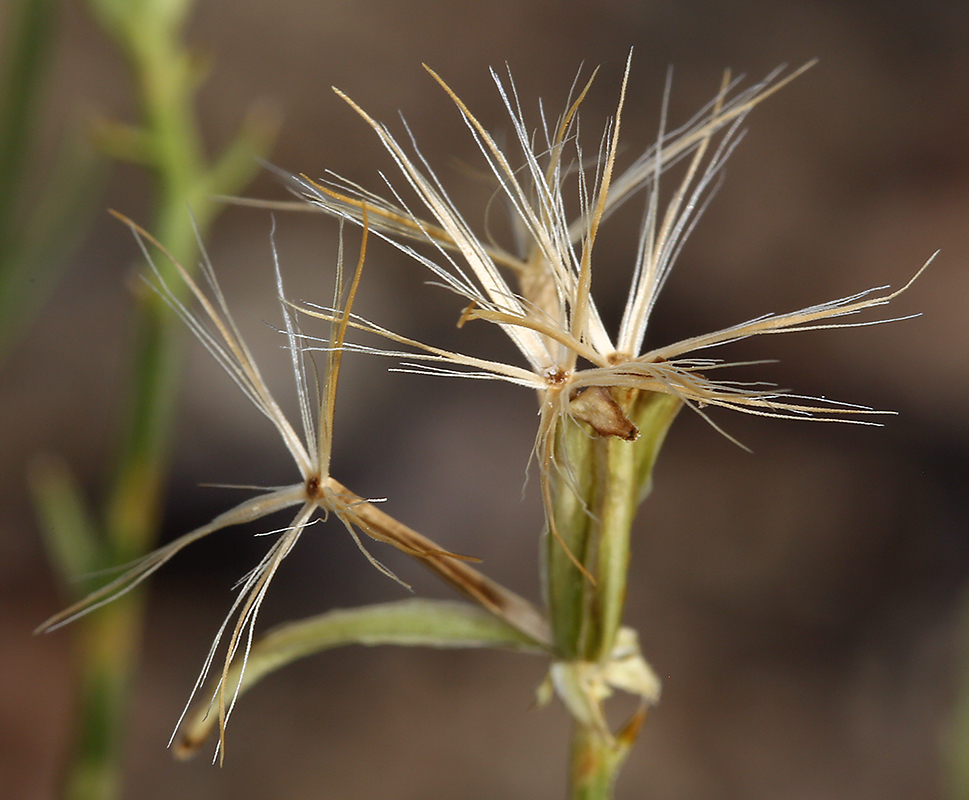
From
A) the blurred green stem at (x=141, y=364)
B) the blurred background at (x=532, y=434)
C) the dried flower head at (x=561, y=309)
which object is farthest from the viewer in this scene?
the blurred background at (x=532, y=434)

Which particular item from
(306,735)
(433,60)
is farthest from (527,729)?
(433,60)

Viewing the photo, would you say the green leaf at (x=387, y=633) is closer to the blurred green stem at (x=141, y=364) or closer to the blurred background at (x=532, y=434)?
the blurred green stem at (x=141, y=364)

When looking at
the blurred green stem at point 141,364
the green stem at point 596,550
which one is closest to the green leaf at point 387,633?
the green stem at point 596,550

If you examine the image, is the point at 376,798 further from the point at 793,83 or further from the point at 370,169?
the point at 793,83

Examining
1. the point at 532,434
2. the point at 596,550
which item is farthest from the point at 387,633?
the point at 532,434

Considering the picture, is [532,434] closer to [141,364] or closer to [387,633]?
[141,364]
